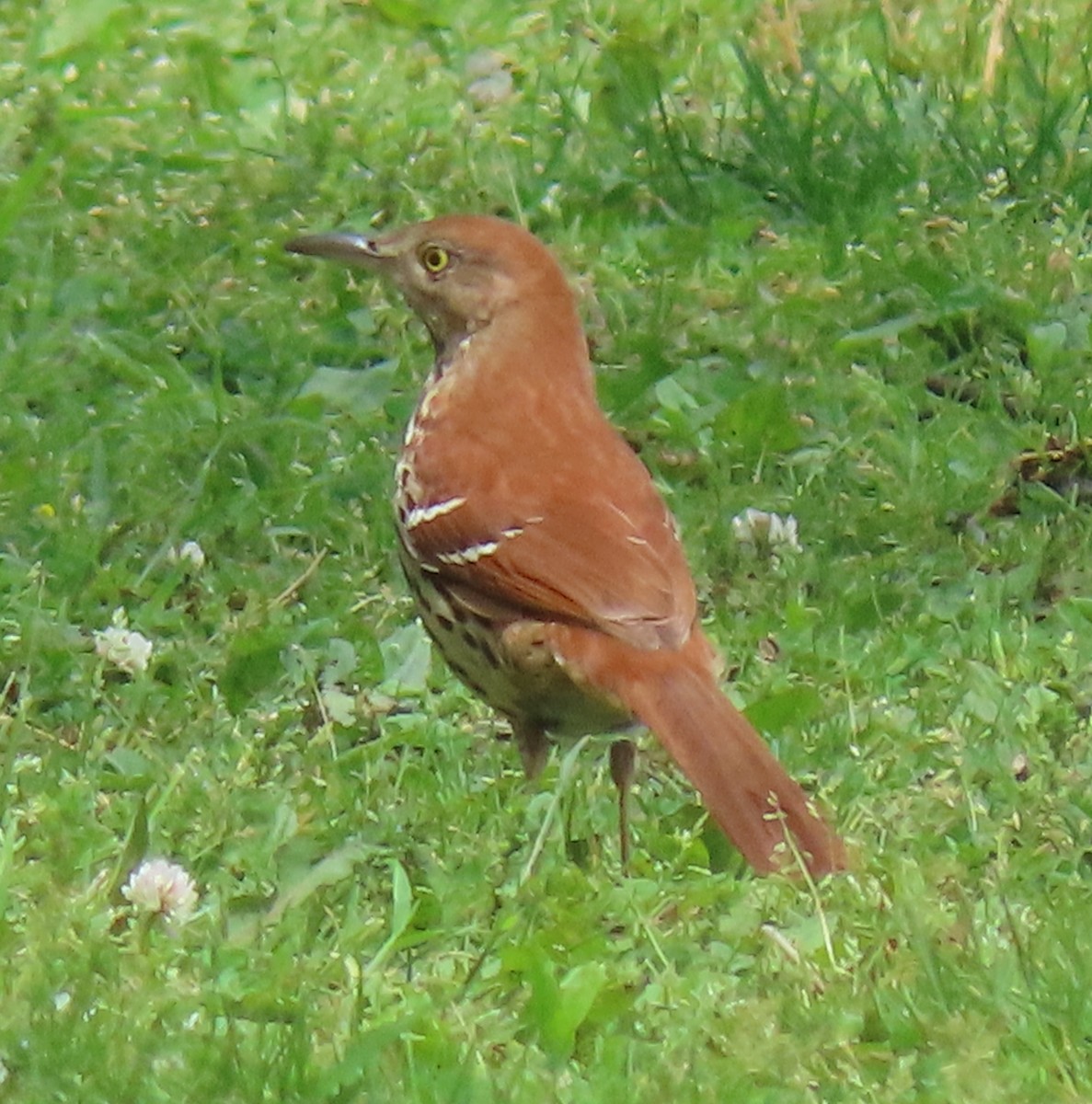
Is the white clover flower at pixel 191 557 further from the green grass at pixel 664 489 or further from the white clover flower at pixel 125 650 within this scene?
the white clover flower at pixel 125 650

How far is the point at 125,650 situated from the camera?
5102mm

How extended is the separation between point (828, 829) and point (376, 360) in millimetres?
2597

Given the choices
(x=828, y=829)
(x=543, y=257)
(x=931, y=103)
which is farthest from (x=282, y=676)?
(x=931, y=103)

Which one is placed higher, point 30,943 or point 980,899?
point 30,943

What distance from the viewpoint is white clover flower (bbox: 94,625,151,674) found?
5090 millimetres

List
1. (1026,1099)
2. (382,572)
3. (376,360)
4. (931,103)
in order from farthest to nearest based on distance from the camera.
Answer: (931,103) < (376,360) < (382,572) < (1026,1099)

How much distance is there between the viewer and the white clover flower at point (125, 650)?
5090 millimetres

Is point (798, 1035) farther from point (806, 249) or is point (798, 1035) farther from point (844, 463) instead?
point (806, 249)

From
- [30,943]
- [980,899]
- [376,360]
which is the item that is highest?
[30,943]

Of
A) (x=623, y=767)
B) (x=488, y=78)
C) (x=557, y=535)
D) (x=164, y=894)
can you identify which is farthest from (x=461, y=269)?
(x=488, y=78)

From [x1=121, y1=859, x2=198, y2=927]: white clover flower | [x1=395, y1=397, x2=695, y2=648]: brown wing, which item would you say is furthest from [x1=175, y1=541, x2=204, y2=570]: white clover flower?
[x1=121, y1=859, x2=198, y2=927]: white clover flower

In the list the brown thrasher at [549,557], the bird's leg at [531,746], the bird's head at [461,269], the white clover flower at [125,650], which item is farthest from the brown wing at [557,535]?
the white clover flower at [125,650]

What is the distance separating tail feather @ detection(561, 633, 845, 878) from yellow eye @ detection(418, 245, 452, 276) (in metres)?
1.05

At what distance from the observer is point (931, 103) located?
23.6 feet
